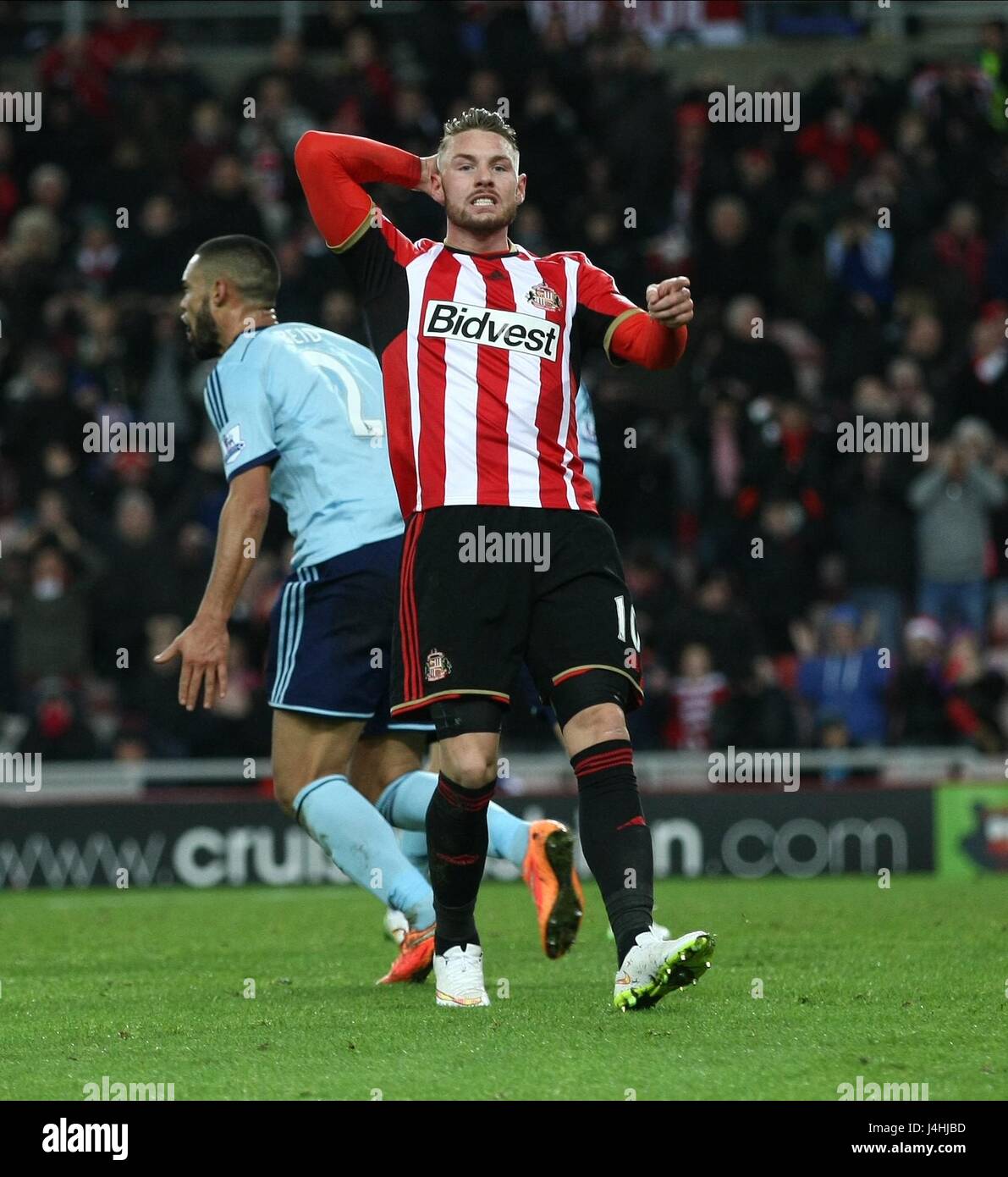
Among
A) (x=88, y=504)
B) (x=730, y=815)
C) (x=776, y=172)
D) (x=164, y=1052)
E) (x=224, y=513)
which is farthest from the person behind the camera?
(x=776, y=172)

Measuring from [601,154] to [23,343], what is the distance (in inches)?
183

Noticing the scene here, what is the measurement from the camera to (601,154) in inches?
631

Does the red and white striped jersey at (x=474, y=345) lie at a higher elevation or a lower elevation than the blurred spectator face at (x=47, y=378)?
lower

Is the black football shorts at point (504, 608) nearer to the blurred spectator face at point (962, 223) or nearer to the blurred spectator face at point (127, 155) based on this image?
the blurred spectator face at point (962, 223)

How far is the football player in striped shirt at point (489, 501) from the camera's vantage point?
209 inches

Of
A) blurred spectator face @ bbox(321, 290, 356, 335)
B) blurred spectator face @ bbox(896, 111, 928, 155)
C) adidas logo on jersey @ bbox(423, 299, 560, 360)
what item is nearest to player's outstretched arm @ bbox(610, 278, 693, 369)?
adidas logo on jersey @ bbox(423, 299, 560, 360)

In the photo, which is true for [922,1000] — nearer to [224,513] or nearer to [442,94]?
[224,513]

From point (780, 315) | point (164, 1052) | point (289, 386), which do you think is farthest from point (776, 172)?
point (164, 1052)

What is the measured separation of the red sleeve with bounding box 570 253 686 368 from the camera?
5363 millimetres

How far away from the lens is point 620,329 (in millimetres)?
5504

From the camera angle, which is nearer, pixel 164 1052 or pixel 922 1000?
pixel 164 1052

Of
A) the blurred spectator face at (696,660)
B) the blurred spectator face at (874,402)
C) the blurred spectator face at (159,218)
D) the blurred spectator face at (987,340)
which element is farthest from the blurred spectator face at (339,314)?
the blurred spectator face at (987,340)

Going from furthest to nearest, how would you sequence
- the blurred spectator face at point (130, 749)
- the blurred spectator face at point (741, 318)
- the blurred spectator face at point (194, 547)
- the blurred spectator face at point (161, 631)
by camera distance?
the blurred spectator face at point (741, 318) → the blurred spectator face at point (194, 547) → the blurred spectator face at point (130, 749) → the blurred spectator face at point (161, 631)

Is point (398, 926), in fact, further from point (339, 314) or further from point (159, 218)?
point (159, 218)
